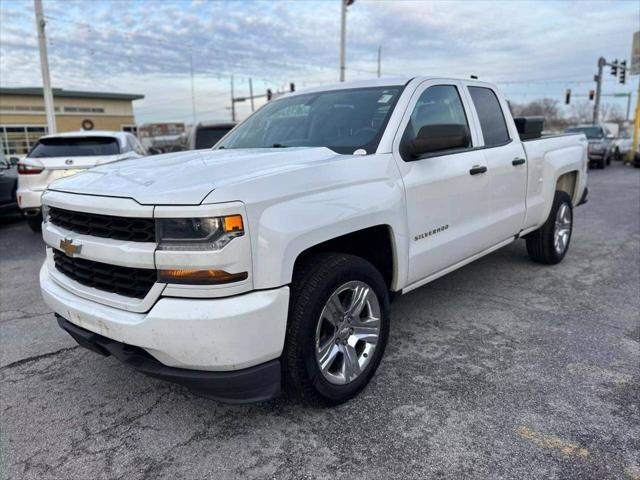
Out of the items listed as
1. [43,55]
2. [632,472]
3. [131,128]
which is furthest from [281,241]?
[131,128]

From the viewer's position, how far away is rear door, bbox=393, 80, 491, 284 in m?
3.31

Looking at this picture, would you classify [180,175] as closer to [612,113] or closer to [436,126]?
[436,126]

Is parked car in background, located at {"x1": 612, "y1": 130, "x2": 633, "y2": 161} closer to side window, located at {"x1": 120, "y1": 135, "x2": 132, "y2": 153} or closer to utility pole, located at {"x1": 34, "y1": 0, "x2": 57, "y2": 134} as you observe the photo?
side window, located at {"x1": 120, "y1": 135, "x2": 132, "y2": 153}

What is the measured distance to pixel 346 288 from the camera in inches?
110

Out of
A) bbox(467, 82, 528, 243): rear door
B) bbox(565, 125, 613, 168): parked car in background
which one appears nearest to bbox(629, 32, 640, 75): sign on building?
bbox(565, 125, 613, 168): parked car in background

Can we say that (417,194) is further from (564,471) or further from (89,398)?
(89,398)

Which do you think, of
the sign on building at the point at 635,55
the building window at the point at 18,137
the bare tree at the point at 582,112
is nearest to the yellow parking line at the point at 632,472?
the sign on building at the point at 635,55

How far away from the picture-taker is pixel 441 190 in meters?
3.53

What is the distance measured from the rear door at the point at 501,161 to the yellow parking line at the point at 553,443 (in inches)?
79.3

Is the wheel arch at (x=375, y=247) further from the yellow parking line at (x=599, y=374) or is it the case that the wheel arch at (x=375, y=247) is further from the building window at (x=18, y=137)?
the building window at (x=18, y=137)

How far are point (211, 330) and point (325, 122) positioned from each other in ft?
6.79

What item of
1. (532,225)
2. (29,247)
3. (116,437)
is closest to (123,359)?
(116,437)

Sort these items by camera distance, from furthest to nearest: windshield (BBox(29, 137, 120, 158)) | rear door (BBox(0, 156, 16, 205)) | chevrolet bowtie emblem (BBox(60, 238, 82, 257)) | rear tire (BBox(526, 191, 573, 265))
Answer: rear door (BBox(0, 156, 16, 205)) → windshield (BBox(29, 137, 120, 158)) → rear tire (BBox(526, 191, 573, 265)) → chevrolet bowtie emblem (BBox(60, 238, 82, 257))

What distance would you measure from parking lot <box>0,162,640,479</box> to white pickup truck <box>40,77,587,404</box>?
0.33 metres
